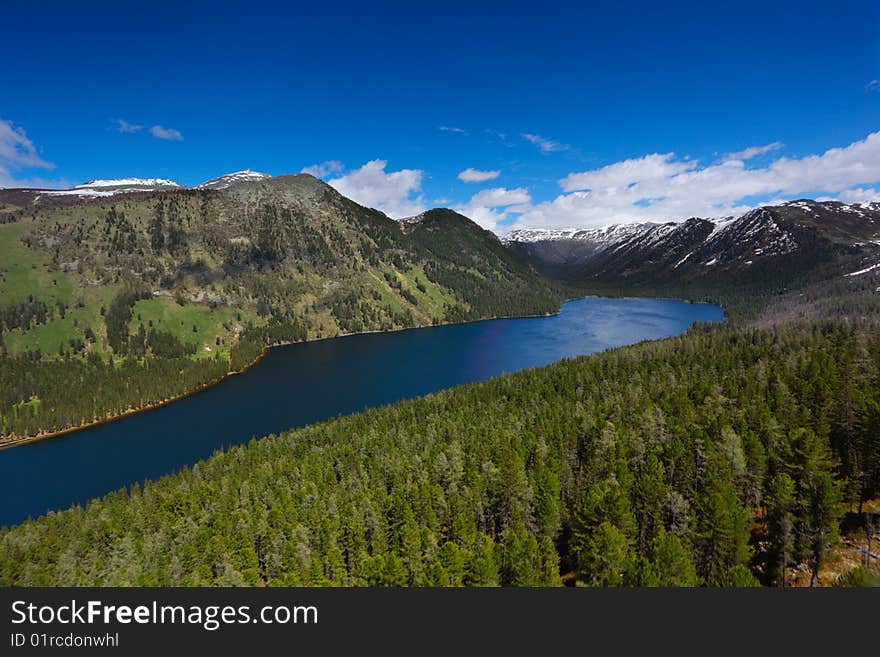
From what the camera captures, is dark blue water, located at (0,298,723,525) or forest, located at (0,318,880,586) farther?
dark blue water, located at (0,298,723,525)

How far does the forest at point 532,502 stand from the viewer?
45812 millimetres

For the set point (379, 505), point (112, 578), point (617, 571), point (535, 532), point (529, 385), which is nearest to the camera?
point (617, 571)

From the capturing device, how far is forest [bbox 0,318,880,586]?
4581cm

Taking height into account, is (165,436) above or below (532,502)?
above

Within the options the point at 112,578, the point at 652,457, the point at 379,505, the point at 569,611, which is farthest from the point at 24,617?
the point at 652,457

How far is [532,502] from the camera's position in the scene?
6469cm

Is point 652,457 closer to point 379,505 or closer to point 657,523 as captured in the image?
point 657,523

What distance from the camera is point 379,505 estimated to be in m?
65.4

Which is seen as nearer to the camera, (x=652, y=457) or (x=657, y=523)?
(x=657, y=523)

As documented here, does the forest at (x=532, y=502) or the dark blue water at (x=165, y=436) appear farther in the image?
the dark blue water at (x=165, y=436)

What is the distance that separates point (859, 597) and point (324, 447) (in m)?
93.7

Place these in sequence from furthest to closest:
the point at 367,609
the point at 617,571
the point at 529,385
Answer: the point at 529,385 → the point at 617,571 → the point at 367,609

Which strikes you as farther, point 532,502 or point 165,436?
point 165,436

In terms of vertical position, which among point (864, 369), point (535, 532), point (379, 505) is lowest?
point (535, 532)
